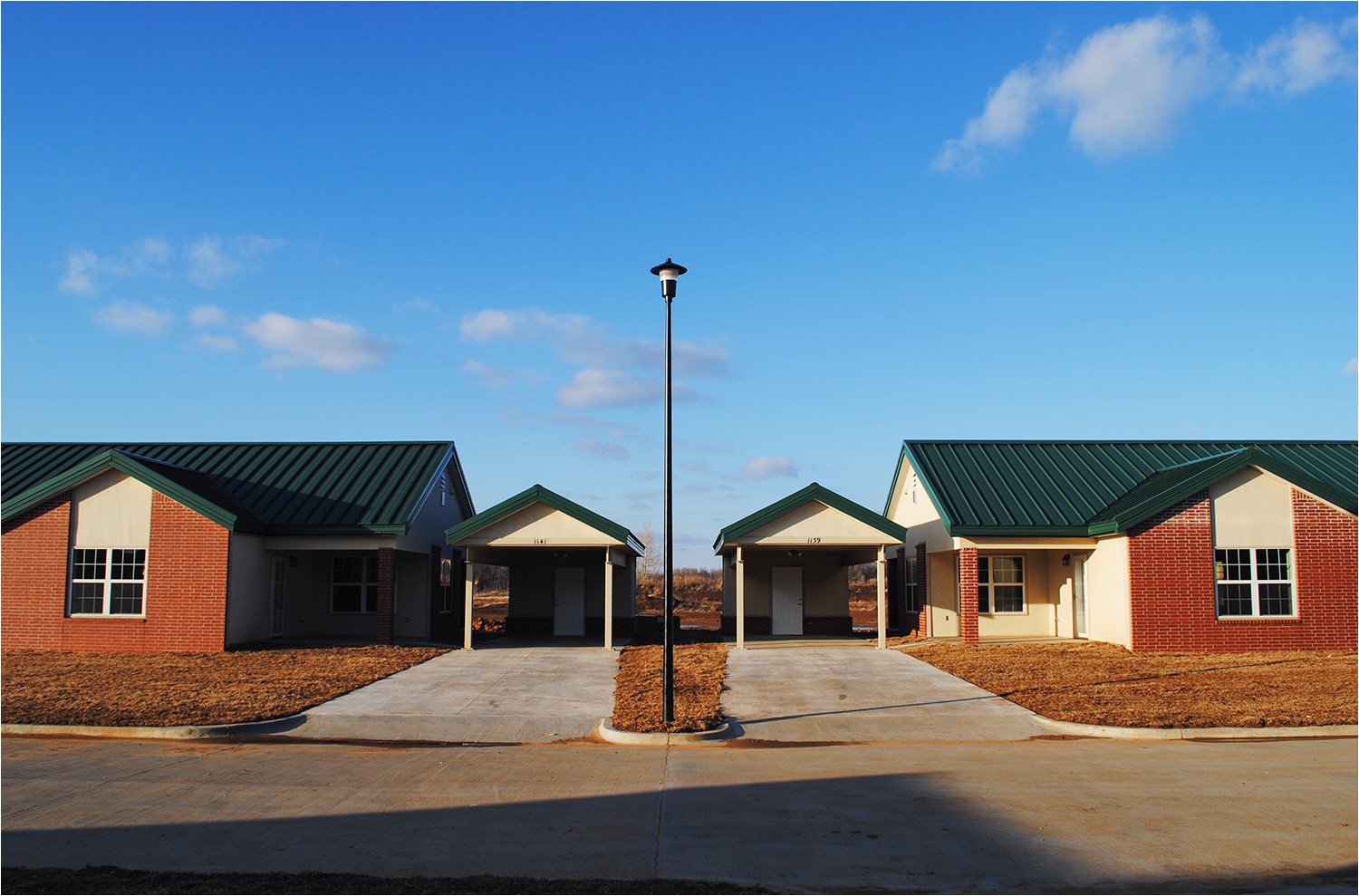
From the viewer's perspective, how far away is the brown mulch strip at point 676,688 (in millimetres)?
14969

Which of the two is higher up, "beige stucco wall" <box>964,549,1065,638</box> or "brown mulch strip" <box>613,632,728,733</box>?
"beige stucco wall" <box>964,549,1065,638</box>

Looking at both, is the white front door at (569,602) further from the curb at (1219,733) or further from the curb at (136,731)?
the curb at (1219,733)

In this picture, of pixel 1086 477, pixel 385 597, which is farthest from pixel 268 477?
pixel 1086 477

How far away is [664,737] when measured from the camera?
46.2 ft

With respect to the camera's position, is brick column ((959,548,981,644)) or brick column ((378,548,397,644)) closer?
brick column ((378,548,397,644))

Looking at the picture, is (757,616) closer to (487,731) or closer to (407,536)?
(407,536)

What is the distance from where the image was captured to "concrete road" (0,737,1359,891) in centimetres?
797

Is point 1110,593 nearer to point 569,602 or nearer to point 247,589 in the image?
point 569,602

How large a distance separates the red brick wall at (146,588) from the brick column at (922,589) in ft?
59.2

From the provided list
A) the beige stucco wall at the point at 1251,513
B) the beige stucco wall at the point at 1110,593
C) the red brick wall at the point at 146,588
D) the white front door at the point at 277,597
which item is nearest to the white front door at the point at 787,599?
the beige stucco wall at the point at 1110,593

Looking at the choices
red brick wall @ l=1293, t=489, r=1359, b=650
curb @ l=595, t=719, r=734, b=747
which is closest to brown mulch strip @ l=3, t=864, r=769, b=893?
curb @ l=595, t=719, r=734, b=747

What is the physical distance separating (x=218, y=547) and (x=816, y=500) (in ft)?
46.6

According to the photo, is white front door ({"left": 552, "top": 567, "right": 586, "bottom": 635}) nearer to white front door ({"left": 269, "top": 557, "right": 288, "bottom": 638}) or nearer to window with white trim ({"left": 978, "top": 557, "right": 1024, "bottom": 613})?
white front door ({"left": 269, "top": 557, "right": 288, "bottom": 638})

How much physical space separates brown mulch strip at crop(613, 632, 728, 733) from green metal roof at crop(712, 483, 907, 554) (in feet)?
10.4
